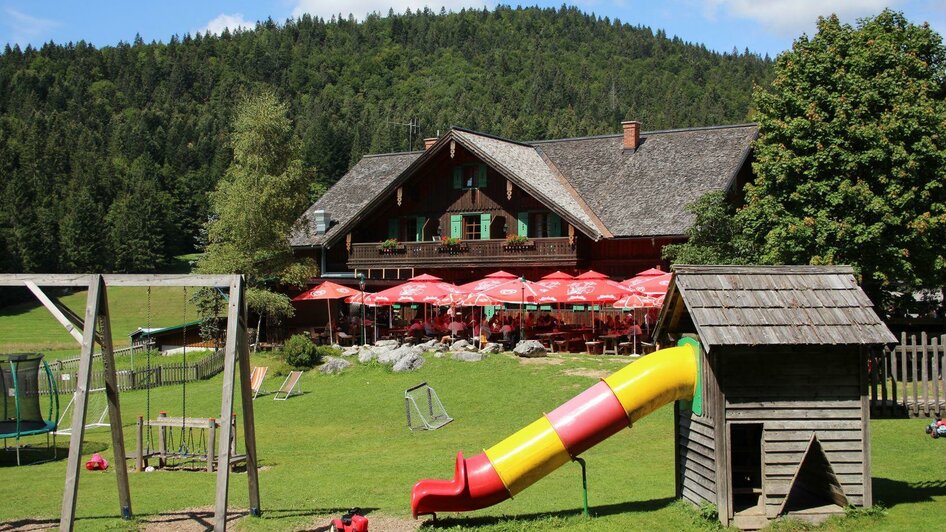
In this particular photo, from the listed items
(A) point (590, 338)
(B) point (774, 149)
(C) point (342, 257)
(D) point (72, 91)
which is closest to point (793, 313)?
(B) point (774, 149)

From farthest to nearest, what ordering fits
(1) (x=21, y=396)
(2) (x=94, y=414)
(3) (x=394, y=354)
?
(3) (x=394, y=354) → (2) (x=94, y=414) → (1) (x=21, y=396)

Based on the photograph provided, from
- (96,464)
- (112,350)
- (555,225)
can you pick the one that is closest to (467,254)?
(555,225)

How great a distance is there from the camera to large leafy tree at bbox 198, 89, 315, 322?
4012cm

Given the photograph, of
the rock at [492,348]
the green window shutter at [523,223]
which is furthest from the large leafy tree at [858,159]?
the green window shutter at [523,223]

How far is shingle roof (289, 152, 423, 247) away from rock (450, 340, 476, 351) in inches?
530

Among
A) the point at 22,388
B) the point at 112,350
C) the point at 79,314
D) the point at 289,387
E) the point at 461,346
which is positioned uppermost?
the point at 112,350

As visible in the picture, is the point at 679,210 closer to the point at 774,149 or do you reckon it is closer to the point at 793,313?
the point at 774,149

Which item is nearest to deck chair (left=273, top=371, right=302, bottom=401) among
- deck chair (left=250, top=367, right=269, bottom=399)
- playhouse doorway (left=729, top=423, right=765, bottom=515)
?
deck chair (left=250, top=367, right=269, bottom=399)

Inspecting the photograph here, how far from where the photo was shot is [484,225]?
43000 millimetres

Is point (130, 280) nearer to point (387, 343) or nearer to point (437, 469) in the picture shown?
point (437, 469)

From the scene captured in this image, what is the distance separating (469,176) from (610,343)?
14.1 meters

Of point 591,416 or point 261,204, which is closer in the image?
point 591,416

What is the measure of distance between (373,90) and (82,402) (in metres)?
190

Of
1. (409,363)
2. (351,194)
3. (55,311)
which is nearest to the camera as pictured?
(55,311)
